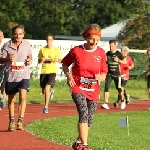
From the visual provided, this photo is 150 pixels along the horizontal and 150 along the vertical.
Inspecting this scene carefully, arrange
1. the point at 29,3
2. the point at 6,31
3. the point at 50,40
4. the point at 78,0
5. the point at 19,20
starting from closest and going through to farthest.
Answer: the point at 50,40 → the point at 6,31 → the point at 19,20 → the point at 29,3 → the point at 78,0

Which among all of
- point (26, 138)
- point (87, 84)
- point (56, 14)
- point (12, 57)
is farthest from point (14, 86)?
point (56, 14)

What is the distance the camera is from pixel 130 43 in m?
45.5

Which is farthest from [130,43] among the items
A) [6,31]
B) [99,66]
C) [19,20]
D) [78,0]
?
[78,0]

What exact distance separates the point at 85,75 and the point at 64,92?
63.5 ft

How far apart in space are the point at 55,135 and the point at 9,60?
5.86 feet

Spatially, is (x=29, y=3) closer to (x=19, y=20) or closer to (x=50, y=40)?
(x=19, y=20)

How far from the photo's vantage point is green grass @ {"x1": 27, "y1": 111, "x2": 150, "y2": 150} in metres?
13.4

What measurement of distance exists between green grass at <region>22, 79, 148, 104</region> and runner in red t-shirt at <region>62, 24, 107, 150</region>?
45.9 feet

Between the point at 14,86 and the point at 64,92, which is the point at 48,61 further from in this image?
the point at 64,92

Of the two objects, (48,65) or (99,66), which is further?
(48,65)

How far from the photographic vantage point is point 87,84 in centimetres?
1185

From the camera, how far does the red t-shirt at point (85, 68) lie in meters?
11.8

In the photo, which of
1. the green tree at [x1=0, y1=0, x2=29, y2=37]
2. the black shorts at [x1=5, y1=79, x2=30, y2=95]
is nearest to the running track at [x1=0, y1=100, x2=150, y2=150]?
the black shorts at [x1=5, y1=79, x2=30, y2=95]

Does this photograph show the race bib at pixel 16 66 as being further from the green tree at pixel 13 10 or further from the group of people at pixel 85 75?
the green tree at pixel 13 10
